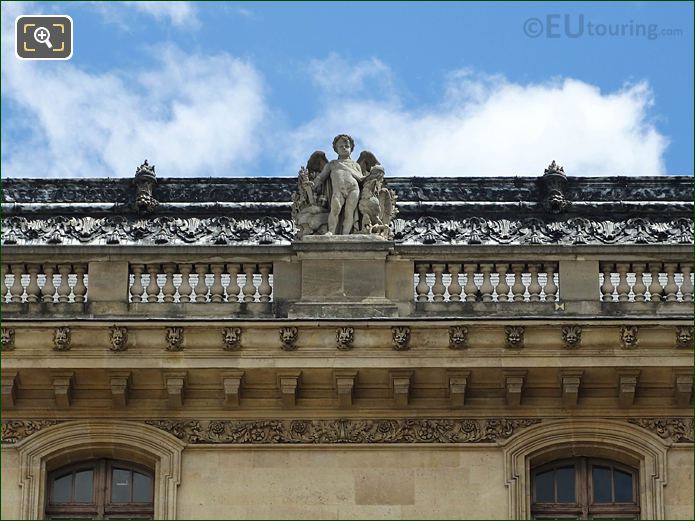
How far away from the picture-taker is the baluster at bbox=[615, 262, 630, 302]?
26.2 metres

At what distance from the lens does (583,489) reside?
25641mm

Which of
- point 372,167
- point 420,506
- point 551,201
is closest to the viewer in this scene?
point 420,506

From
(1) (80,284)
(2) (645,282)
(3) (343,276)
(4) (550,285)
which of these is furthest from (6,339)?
(2) (645,282)

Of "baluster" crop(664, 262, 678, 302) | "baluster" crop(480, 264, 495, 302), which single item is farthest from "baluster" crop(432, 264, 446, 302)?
"baluster" crop(664, 262, 678, 302)

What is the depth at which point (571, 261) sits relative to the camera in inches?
1035

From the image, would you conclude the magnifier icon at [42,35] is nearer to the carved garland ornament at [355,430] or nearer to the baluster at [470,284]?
the carved garland ornament at [355,430]

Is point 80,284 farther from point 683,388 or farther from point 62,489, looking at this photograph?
point 683,388

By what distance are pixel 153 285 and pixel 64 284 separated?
3.14 feet

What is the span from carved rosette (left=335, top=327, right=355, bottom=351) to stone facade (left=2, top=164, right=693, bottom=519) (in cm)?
1

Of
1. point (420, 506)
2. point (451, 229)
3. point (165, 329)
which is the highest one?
point (451, 229)

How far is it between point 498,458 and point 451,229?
3.49 metres

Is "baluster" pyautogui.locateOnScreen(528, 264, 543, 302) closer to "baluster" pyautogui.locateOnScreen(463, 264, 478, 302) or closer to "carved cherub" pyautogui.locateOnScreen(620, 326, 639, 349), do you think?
"baluster" pyautogui.locateOnScreen(463, 264, 478, 302)

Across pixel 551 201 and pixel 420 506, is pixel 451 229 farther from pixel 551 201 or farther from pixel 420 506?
pixel 420 506

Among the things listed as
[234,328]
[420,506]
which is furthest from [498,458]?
[234,328]
